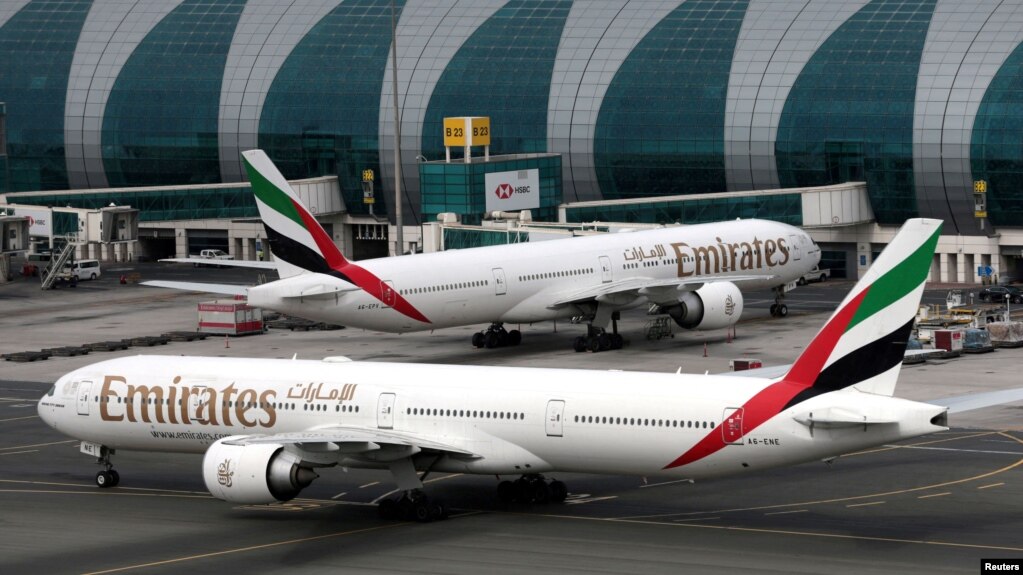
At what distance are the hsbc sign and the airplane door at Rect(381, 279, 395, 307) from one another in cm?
3325

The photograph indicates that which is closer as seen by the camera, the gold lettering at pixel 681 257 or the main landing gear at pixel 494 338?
the main landing gear at pixel 494 338

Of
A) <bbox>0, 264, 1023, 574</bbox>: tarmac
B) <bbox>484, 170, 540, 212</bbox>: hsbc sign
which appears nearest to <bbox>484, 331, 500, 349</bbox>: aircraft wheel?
<bbox>0, 264, 1023, 574</bbox>: tarmac

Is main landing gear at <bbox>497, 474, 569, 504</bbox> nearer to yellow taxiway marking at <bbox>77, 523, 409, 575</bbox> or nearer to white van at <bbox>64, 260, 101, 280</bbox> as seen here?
yellow taxiway marking at <bbox>77, 523, 409, 575</bbox>

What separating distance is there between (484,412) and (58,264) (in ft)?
244

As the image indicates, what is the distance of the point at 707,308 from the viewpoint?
3241 inches

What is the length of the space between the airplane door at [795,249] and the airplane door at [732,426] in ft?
162

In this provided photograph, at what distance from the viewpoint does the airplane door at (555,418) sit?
46.0 metres

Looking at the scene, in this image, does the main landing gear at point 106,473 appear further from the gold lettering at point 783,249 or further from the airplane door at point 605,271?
the gold lettering at point 783,249

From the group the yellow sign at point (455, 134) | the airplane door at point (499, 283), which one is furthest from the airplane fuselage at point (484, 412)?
the yellow sign at point (455, 134)

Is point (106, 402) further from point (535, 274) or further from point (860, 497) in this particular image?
point (535, 274)

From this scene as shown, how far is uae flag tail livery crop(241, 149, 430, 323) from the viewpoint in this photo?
75.2 m

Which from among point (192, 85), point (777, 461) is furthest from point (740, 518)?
point (192, 85)

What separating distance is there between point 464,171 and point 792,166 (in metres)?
24.1

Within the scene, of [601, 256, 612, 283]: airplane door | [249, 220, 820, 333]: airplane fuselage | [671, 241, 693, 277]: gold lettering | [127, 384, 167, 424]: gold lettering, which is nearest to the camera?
[127, 384, 167, 424]: gold lettering
